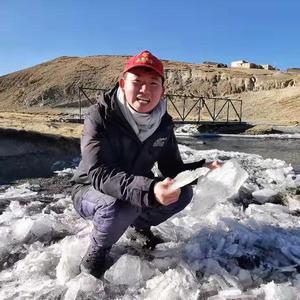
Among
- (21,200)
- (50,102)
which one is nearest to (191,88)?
(50,102)

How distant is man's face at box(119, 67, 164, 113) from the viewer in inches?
88.7

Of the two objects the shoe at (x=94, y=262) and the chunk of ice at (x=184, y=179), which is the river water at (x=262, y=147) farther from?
the chunk of ice at (x=184, y=179)

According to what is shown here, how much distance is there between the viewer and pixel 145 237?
9.12ft

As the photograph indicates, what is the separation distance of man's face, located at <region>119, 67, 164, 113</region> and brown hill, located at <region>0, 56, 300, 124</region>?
131ft

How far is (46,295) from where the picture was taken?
2.12 metres

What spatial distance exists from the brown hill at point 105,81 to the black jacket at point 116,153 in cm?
3980

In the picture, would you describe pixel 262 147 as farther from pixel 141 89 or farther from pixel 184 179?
pixel 184 179

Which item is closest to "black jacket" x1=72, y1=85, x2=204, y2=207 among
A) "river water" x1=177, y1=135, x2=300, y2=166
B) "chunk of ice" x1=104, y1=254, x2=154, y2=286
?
"chunk of ice" x1=104, y1=254, x2=154, y2=286

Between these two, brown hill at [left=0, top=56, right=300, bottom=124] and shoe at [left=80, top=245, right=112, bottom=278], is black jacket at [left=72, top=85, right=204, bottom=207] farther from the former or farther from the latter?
brown hill at [left=0, top=56, right=300, bottom=124]

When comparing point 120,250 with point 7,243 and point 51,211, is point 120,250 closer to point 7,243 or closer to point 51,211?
point 7,243

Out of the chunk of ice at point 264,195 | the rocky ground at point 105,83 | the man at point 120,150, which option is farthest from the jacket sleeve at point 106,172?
the rocky ground at point 105,83

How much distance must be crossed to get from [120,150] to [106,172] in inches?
9.1

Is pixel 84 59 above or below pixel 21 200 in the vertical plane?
above

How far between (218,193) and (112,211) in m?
0.56
